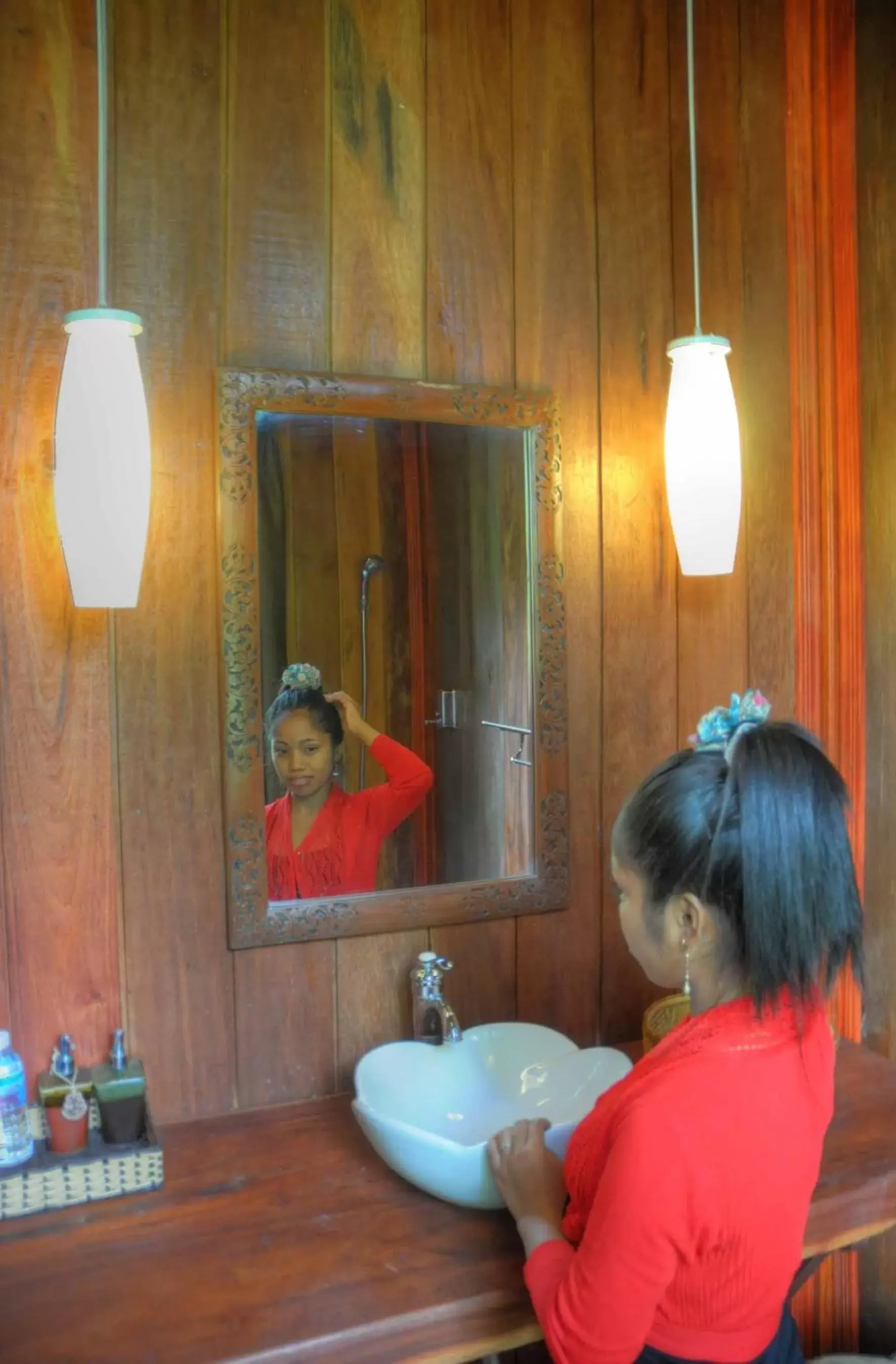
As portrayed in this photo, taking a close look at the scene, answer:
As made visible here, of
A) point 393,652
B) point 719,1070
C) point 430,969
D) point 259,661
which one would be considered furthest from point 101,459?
point 719,1070

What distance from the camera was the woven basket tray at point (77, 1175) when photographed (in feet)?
4.09

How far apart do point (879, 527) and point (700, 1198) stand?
1.22 metres

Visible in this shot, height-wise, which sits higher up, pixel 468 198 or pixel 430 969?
pixel 468 198

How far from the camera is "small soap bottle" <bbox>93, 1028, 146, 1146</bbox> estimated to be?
1.32 m

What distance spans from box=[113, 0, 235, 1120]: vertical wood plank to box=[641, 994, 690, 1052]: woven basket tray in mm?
594

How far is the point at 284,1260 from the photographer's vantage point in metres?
1.17

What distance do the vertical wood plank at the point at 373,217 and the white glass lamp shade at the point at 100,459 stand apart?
1.16 feet

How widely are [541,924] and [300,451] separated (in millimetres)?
776

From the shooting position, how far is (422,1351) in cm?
109

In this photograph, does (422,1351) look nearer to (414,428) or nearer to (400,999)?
(400,999)

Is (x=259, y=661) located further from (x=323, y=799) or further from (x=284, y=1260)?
(x=284, y=1260)

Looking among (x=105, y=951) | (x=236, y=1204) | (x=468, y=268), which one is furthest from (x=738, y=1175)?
(x=468, y=268)

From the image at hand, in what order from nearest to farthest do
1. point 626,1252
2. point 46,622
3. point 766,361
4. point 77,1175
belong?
point 626,1252, point 77,1175, point 46,622, point 766,361

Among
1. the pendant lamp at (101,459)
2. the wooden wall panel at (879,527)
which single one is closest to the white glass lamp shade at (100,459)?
the pendant lamp at (101,459)
